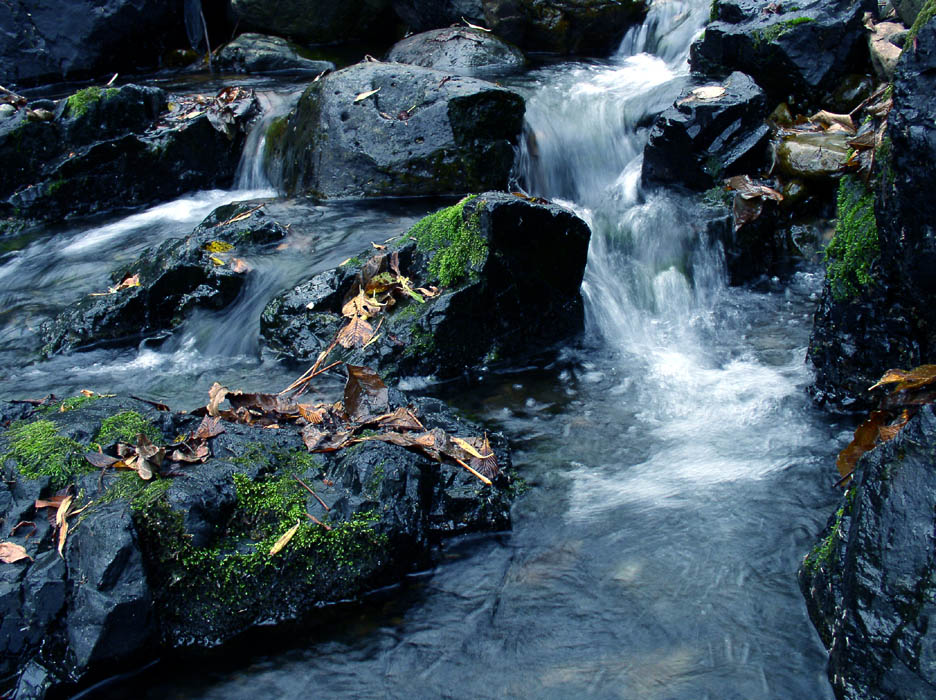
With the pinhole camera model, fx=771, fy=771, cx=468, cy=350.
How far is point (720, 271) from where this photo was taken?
6656 millimetres

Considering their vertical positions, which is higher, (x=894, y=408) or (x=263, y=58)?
(x=263, y=58)

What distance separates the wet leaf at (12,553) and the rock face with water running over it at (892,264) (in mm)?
3730

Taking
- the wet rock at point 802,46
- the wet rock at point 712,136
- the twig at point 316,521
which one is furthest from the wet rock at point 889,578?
the wet rock at point 802,46

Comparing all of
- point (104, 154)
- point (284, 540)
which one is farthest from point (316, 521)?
point (104, 154)

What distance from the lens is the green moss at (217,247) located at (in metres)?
6.36

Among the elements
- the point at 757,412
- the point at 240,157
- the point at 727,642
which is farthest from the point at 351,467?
the point at 240,157

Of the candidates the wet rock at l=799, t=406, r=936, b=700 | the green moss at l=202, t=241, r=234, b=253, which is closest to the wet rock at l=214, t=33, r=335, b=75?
the green moss at l=202, t=241, r=234, b=253

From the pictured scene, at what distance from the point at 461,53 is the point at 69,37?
595 centimetres

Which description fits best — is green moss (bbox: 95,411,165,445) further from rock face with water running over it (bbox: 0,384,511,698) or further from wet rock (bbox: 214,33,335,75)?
wet rock (bbox: 214,33,335,75)

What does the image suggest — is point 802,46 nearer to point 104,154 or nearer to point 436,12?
point 436,12

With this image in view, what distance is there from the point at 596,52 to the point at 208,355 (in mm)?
8242

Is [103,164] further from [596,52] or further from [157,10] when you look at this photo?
[596,52]

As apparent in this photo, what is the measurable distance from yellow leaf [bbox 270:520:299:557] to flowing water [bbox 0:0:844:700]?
0.34 meters

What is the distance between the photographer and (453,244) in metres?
5.30
